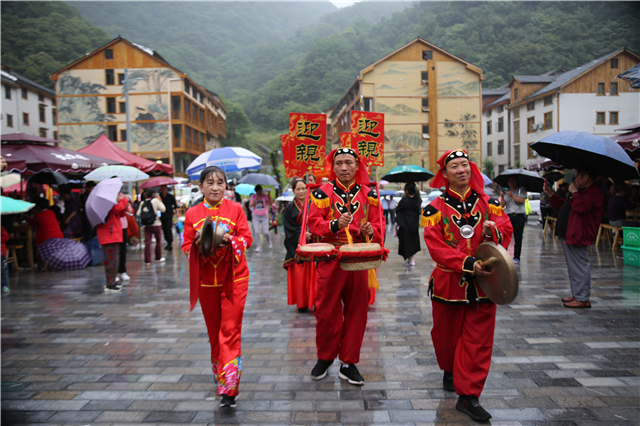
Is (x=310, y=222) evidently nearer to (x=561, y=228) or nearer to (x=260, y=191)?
(x=561, y=228)

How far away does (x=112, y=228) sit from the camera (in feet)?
25.5

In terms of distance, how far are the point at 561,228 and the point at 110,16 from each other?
286 ft

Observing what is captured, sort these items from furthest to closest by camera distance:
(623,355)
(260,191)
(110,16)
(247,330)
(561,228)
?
(110,16), (260,191), (561,228), (247,330), (623,355)

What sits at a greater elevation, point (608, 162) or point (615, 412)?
point (608, 162)

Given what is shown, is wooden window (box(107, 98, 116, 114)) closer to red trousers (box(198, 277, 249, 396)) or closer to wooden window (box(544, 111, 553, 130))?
wooden window (box(544, 111, 553, 130))

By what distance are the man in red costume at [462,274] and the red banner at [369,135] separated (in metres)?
5.26

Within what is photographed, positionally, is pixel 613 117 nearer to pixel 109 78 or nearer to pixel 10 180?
pixel 10 180

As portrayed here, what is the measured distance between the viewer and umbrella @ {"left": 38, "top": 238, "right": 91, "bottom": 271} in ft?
32.0

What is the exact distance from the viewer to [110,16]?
75.7 meters

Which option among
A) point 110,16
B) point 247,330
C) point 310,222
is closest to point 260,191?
point 247,330

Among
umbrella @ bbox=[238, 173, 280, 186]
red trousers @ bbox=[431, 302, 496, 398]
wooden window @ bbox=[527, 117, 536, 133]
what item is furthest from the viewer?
wooden window @ bbox=[527, 117, 536, 133]

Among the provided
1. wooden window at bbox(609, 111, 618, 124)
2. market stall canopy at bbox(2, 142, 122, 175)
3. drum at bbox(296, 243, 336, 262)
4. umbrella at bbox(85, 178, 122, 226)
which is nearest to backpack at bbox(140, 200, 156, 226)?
market stall canopy at bbox(2, 142, 122, 175)

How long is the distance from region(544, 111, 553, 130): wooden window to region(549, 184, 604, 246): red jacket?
34.2 metres

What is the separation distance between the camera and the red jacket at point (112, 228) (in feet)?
25.3
